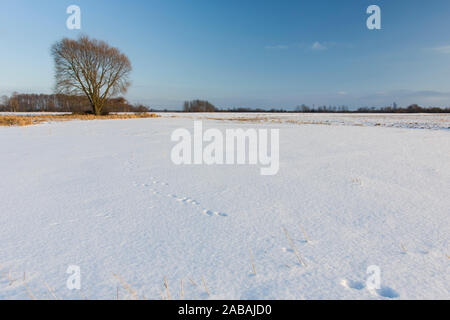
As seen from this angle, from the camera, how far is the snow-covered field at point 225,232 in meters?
1.57

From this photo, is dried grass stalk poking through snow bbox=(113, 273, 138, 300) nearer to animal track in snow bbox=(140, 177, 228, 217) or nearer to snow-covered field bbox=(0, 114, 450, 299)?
snow-covered field bbox=(0, 114, 450, 299)

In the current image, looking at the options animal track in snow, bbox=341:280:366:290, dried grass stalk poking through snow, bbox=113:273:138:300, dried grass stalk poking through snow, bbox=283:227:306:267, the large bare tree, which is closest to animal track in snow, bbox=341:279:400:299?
animal track in snow, bbox=341:280:366:290

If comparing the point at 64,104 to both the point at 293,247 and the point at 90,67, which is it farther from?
the point at 293,247

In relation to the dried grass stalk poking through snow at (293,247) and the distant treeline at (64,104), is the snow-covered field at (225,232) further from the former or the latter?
the distant treeline at (64,104)

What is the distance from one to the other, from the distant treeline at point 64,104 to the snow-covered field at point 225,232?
23.8 m

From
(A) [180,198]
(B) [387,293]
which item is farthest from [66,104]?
(B) [387,293]

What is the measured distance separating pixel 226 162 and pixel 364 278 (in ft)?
13.1

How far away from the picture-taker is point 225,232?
2307 mm

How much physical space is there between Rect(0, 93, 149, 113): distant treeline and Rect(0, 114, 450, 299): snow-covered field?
2376 cm

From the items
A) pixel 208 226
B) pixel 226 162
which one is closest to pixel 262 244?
pixel 208 226

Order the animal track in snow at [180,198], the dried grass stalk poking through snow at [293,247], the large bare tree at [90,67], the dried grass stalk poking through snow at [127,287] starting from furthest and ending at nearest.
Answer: the large bare tree at [90,67] < the animal track in snow at [180,198] < the dried grass stalk poking through snow at [293,247] < the dried grass stalk poking through snow at [127,287]

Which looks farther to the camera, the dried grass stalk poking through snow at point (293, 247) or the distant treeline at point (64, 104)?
the distant treeline at point (64, 104)

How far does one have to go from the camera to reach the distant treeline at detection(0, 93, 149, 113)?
24438 mm

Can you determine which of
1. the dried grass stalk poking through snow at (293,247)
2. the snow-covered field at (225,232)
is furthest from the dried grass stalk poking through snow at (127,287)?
the dried grass stalk poking through snow at (293,247)
